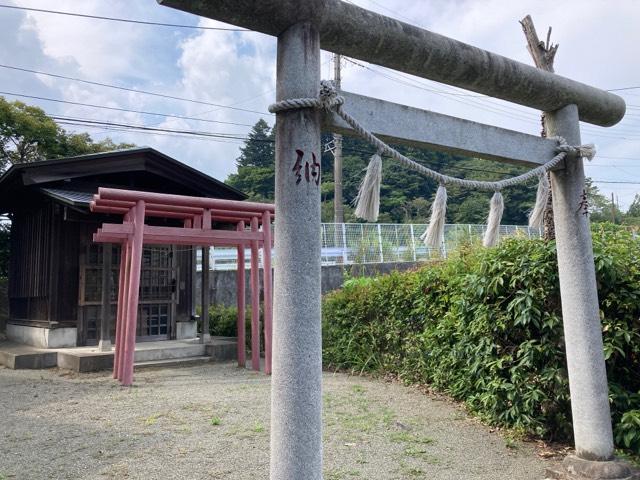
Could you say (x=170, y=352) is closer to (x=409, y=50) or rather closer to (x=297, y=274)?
(x=297, y=274)

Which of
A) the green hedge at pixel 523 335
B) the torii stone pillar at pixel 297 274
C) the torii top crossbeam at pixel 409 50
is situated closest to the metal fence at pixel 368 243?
the green hedge at pixel 523 335

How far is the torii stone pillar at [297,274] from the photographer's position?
2430 millimetres

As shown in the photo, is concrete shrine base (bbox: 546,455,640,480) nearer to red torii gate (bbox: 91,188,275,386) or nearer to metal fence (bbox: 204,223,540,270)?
red torii gate (bbox: 91,188,275,386)

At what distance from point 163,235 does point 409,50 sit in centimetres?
530

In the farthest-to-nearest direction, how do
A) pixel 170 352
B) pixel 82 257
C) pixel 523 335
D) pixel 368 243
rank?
1. pixel 368 243
2. pixel 82 257
3. pixel 170 352
4. pixel 523 335

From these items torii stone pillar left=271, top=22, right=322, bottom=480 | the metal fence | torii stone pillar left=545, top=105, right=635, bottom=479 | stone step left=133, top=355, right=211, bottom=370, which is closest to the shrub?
stone step left=133, top=355, right=211, bottom=370

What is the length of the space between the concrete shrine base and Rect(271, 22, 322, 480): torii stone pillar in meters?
2.26

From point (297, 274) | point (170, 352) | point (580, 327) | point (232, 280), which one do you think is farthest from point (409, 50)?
point (232, 280)

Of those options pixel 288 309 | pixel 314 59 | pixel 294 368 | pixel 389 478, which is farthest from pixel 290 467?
pixel 314 59

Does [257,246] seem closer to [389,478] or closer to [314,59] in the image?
[389,478]

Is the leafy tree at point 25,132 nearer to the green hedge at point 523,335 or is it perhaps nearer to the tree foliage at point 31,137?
the tree foliage at point 31,137

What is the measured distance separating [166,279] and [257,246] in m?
3.29

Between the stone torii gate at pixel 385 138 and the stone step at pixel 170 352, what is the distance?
22.8 ft

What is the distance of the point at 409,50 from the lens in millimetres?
3059
